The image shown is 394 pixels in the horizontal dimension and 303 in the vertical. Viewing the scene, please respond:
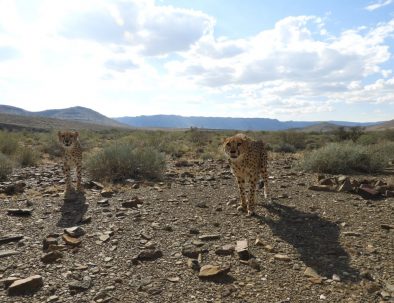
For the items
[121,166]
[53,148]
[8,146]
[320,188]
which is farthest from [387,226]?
[53,148]

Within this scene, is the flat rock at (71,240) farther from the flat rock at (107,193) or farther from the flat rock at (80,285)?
the flat rock at (107,193)

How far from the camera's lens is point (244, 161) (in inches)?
312

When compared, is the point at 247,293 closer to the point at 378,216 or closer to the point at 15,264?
the point at 15,264

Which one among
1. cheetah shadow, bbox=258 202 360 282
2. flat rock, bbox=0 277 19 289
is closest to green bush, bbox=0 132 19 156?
cheetah shadow, bbox=258 202 360 282

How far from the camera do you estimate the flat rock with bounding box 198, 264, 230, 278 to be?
4.93 metres

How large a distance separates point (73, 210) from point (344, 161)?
9.40 meters

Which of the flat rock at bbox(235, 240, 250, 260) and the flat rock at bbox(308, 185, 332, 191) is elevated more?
the flat rock at bbox(308, 185, 332, 191)

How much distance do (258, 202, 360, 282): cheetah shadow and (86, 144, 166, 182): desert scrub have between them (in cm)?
518

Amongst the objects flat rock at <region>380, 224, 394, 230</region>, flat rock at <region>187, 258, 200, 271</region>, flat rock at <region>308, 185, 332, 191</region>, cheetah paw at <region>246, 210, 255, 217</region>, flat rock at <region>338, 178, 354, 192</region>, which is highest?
flat rock at <region>338, 178, 354, 192</region>

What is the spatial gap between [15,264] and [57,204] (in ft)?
11.1

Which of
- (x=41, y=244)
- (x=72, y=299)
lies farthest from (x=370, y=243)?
(x=41, y=244)

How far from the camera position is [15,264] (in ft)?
17.7

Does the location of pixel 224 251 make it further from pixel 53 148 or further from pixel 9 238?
pixel 53 148

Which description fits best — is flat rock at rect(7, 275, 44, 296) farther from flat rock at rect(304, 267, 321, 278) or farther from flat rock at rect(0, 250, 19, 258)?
flat rock at rect(304, 267, 321, 278)
